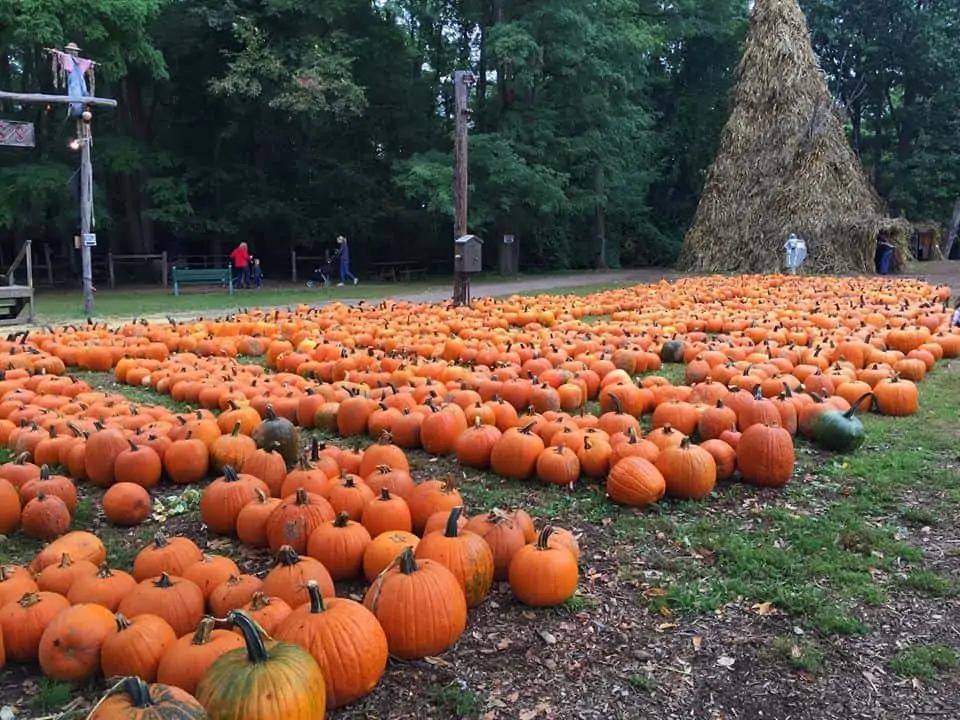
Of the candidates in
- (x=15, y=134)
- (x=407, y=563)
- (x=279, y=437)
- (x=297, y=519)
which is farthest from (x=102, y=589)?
(x=15, y=134)

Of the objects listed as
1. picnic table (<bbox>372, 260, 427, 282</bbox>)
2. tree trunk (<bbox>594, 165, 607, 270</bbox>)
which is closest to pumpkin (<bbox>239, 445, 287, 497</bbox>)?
picnic table (<bbox>372, 260, 427, 282</bbox>)

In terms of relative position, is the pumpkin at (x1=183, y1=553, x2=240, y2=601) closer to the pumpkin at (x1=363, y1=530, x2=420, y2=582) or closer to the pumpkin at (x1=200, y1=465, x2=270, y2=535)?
the pumpkin at (x1=363, y1=530, x2=420, y2=582)

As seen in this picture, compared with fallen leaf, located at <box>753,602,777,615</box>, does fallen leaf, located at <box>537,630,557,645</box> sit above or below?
below

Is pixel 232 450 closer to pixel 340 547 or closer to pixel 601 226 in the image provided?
pixel 340 547

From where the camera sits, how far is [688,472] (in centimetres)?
454

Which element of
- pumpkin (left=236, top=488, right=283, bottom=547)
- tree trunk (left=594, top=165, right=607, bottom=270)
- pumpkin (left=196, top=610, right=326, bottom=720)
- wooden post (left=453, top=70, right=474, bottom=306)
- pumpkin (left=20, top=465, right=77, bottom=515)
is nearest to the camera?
pumpkin (left=196, top=610, right=326, bottom=720)

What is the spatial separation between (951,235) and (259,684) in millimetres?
40251

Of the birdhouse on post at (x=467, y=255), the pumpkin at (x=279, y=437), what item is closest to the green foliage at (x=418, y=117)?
the birdhouse on post at (x=467, y=255)

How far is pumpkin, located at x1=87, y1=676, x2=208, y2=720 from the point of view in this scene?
7.22 feet

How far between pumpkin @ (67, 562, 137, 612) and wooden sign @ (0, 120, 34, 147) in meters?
15.1

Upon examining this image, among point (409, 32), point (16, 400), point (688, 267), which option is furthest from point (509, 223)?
point (16, 400)

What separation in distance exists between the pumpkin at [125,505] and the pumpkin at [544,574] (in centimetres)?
228

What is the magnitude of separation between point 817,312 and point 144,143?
24.2 m

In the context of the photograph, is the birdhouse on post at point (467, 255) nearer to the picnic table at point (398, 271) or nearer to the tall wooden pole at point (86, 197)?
the tall wooden pole at point (86, 197)
